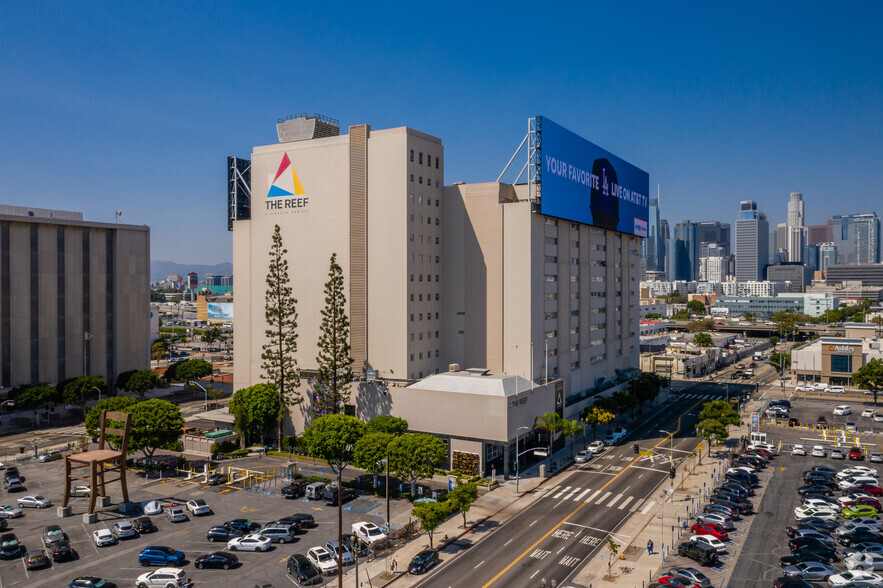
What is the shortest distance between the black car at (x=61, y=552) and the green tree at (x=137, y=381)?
2826 inches

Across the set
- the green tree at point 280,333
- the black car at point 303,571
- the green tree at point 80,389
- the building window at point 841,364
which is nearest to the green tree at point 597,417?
the green tree at point 280,333

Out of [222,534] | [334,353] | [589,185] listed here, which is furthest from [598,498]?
[589,185]

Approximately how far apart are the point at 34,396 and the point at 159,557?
7116 centimetres

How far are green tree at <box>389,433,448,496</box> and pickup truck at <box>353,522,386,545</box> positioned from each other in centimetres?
867

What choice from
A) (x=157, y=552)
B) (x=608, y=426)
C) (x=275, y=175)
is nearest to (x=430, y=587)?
(x=157, y=552)

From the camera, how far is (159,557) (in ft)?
178

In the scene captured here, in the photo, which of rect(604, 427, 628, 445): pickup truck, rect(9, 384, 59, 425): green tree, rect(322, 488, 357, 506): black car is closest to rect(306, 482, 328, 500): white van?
rect(322, 488, 357, 506): black car

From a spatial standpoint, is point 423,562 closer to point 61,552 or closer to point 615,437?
point 61,552

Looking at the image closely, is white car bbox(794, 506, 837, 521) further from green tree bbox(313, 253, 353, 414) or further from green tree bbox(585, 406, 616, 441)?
green tree bbox(313, 253, 353, 414)

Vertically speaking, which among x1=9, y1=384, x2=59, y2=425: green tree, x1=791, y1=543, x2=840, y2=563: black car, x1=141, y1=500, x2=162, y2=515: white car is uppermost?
x1=9, y1=384, x2=59, y2=425: green tree

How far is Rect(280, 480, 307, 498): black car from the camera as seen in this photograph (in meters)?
72.4

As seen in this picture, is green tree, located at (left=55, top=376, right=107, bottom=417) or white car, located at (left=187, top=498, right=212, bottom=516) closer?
white car, located at (left=187, top=498, right=212, bottom=516)

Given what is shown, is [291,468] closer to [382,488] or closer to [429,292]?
[382,488]

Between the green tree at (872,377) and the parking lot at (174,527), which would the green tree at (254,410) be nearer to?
the parking lot at (174,527)
